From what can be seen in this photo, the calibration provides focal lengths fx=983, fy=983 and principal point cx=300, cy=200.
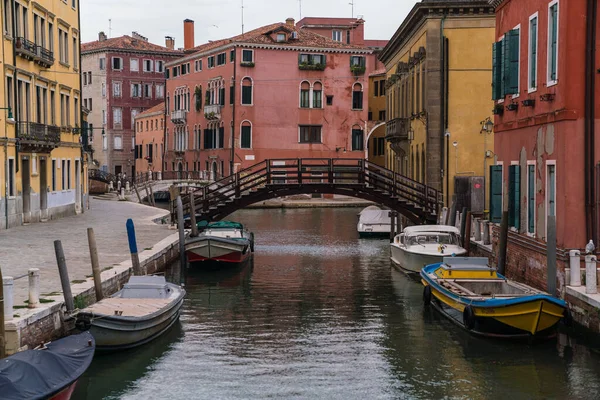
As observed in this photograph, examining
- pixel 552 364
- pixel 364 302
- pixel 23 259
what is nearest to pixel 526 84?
pixel 364 302

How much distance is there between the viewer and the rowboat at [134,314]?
52.5 ft

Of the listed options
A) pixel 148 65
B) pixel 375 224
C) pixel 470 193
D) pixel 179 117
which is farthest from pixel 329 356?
pixel 148 65

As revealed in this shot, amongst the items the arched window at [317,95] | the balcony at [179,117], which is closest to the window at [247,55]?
the arched window at [317,95]

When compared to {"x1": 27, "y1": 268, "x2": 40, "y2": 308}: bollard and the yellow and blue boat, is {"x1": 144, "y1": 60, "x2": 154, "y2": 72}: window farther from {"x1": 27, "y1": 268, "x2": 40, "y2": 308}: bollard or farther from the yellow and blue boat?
{"x1": 27, "y1": 268, "x2": 40, "y2": 308}: bollard

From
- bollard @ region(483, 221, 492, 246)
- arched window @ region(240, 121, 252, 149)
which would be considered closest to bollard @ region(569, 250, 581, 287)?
bollard @ region(483, 221, 492, 246)

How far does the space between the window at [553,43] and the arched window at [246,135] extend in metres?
45.9

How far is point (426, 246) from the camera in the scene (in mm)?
27984

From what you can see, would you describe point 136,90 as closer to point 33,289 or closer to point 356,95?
point 356,95

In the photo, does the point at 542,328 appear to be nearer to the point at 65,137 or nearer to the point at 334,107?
the point at 65,137

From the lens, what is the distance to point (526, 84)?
21.7 meters

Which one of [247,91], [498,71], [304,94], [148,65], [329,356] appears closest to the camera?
[329,356]

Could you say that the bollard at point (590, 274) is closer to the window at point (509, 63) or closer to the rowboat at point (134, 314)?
the window at point (509, 63)

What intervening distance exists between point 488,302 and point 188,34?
67.6 m

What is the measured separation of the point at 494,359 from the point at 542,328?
1.17m
